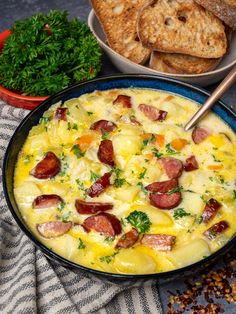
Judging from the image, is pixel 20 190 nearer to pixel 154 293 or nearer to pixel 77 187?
pixel 77 187

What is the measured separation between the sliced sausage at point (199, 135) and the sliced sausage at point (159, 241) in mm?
895

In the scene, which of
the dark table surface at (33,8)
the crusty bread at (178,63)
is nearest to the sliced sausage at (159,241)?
the crusty bread at (178,63)

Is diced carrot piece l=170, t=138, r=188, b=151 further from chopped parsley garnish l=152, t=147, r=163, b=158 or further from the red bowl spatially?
the red bowl

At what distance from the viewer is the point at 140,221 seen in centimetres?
386

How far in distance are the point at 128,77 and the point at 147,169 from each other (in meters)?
0.94

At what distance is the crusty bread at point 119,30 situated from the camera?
212 inches

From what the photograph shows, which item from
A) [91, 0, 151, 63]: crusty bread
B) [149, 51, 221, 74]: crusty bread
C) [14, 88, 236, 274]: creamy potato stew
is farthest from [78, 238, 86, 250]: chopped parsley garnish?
[91, 0, 151, 63]: crusty bread

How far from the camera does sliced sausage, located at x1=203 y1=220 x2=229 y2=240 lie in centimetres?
385

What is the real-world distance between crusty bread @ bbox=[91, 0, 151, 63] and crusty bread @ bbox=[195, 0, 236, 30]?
0.66m

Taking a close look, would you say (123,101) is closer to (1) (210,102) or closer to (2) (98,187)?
(1) (210,102)

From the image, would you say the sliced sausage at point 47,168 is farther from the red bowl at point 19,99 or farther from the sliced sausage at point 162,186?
the red bowl at point 19,99

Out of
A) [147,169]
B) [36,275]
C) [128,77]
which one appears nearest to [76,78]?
[128,77]

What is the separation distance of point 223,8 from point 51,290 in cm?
279

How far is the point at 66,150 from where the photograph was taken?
4.37 m
